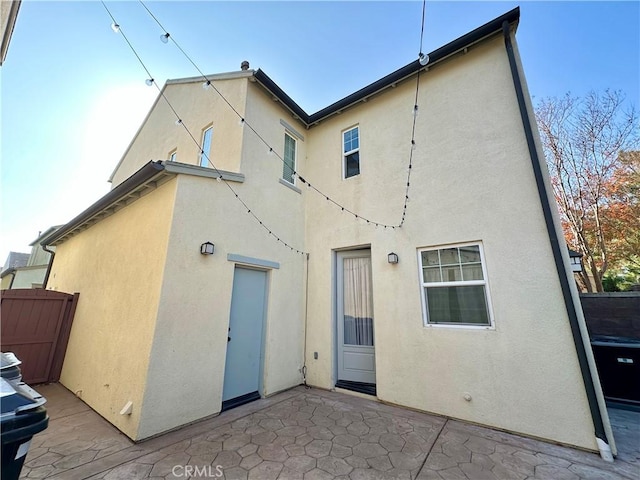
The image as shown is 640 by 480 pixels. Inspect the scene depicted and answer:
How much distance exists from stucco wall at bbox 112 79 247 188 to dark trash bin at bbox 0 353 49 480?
441 cm

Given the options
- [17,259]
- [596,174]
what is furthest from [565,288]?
[17,259]

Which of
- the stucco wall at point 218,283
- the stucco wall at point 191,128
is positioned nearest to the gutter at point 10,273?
the stucco wall at point 191,128

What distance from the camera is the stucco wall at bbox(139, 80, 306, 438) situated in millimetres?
3771

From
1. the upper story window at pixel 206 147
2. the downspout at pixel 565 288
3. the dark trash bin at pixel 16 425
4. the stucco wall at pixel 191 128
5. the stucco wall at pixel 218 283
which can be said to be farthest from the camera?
the upper story window at pixel 206 147

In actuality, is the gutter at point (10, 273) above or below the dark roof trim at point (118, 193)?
below

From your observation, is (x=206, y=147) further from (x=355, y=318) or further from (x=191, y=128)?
(x=355, y=318)

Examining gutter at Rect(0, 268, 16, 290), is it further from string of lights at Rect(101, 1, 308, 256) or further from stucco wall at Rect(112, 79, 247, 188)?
string of lights at Rect(101, 1, 308, 256)

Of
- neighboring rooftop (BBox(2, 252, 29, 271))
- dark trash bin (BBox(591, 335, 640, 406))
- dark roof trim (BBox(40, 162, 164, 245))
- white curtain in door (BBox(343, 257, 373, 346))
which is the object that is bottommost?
dark trash bin (BBox(591, 335, 640, 406))

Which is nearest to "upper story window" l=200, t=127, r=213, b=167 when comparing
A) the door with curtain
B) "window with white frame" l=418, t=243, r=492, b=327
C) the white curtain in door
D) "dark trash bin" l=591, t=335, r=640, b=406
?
the door with curtain

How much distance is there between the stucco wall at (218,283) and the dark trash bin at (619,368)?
551 cm

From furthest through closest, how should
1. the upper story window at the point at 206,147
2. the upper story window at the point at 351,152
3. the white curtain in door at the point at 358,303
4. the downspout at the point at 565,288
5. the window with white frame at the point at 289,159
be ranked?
the window with white frame at the point at 289,159, the upper story window at the point at 206,147, the upper story window at the point at 351,152, the white curtain in door at the point at 358,303, the downspout at the point at 565,288

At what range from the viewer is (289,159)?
22.2 feet

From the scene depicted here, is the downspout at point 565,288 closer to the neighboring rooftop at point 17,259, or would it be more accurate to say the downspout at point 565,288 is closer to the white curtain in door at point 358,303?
the white curtain in door at point 358,303

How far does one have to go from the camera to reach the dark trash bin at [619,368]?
418cm
